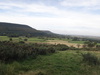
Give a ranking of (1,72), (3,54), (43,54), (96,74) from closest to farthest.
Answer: (1,72)
(96,74)
(3,54)
(43,54)

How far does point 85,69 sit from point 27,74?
224 inches

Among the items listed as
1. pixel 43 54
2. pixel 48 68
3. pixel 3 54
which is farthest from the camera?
pixel 43 54

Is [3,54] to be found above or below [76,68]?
above

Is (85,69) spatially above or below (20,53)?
below

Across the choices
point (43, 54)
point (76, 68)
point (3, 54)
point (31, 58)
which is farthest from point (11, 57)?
point (76, 68)

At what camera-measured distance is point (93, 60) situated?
1563 cm

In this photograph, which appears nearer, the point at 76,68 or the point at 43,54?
the point at 76,68

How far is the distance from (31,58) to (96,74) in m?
7.92

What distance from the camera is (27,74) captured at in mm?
11180

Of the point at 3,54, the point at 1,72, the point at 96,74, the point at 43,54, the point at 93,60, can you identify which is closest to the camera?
the point at 1,72

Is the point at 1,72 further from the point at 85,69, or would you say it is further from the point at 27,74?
the point at 85,69

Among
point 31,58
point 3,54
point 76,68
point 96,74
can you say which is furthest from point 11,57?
point 96,74

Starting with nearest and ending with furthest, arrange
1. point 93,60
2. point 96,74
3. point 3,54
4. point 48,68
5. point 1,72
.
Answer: point 1,72, point 96,74, point 48,68, point 3,54, point 93,60

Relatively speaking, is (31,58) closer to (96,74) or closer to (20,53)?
(20,53)
